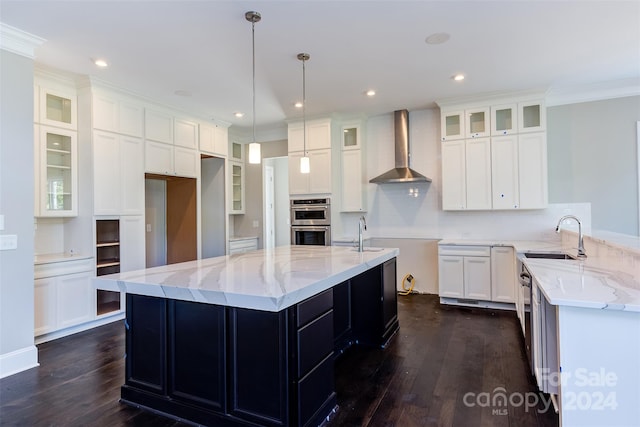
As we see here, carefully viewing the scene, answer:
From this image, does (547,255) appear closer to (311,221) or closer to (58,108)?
(311,221)

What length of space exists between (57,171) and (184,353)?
3.10 metres

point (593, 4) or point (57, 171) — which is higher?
point (593, 4)

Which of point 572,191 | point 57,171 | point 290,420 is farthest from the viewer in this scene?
point 572,191

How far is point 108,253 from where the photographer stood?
14.2 feet

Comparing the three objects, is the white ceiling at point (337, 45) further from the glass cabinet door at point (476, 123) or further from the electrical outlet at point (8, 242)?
the electrical outlet at point (8, 242)

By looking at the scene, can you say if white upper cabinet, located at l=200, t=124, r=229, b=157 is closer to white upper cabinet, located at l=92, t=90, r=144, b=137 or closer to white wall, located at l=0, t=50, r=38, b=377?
white upper cabinet, located at l=92, t=90, r=144, b=137

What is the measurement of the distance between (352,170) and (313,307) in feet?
12.2

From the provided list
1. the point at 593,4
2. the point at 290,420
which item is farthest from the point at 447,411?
the point at 593,4

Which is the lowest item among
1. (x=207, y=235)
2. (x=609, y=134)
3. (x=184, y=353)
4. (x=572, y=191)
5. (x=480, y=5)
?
(x=184, y=353)

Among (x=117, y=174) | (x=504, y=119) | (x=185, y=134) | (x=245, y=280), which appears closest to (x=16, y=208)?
(x=117, y=174)

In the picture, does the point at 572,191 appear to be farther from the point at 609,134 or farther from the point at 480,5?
the point at 480,5

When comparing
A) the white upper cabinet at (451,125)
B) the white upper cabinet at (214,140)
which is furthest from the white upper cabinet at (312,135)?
the white upper cabinet at (451,125)

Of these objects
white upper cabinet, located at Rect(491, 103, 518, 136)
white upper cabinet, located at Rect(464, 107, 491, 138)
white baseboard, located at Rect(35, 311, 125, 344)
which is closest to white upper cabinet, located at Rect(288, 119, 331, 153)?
white upper cabinet, located at Rect(464, 107, 491, 138)

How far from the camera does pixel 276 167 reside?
295 inches
